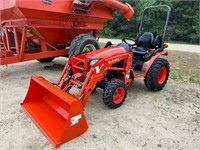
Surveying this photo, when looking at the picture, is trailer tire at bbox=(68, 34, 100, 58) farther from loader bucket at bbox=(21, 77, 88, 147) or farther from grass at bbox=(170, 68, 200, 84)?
grass at bbox=(170, 68, 200, 84)

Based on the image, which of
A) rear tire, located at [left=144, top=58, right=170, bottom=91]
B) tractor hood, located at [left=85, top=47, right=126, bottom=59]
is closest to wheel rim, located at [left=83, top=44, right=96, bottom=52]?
tractor hood, located at [left=85, top=47, right=126, bottom=59]

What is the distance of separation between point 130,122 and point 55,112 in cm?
113

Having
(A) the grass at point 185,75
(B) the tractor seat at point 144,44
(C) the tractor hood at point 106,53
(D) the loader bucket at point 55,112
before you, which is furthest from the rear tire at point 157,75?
(D) the loader bucket at point 55,112

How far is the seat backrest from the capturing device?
13.6ft

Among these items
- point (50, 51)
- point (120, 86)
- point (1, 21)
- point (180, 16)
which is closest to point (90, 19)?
point (50, 51)

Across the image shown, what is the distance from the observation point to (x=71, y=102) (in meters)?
2.34

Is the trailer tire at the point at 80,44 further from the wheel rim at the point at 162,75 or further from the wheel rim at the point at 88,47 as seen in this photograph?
the wheel rim at the point at 162,75

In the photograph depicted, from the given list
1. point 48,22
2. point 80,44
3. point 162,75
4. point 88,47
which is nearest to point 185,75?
point 162,75

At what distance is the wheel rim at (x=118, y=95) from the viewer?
10.6 feet

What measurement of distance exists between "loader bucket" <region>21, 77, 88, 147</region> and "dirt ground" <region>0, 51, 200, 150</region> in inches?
4.0

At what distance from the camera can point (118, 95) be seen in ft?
10.9

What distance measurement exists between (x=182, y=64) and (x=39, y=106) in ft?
17.1

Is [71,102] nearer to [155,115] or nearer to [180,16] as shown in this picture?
[155,115]

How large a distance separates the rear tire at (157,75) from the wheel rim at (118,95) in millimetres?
824
